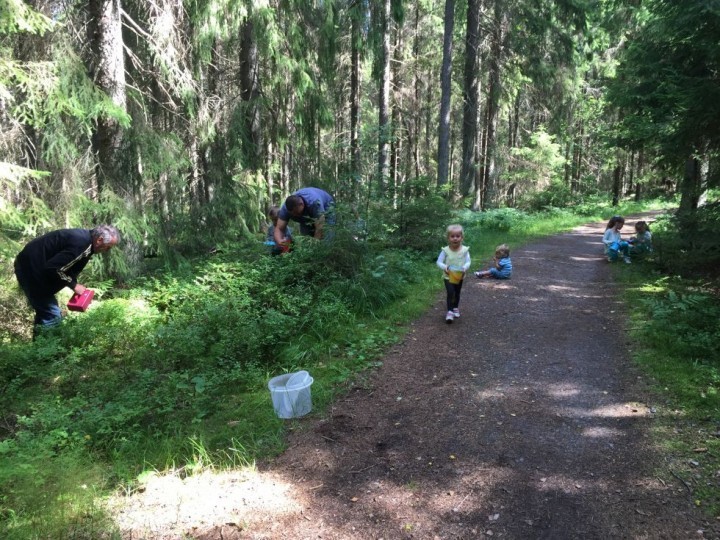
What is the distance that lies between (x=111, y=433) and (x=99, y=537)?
133 centimetres

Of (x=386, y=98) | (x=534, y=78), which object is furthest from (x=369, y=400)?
(x=534, y=78)

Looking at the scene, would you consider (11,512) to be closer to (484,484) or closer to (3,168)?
(484,484)

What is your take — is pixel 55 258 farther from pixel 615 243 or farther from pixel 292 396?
pixel 615 243

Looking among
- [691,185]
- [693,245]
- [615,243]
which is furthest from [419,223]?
[691,185]

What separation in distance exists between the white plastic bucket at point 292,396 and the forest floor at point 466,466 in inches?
6.5

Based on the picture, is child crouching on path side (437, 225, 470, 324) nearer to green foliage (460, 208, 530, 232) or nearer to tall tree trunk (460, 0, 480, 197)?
green foliage (460, 208, 530, 232)

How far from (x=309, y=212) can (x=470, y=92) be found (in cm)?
1240

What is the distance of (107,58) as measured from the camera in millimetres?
7172

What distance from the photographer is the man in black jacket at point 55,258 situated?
17.5 feet

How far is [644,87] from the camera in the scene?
10.5 meters

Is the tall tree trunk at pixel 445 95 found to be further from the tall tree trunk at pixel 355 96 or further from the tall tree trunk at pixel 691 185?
the tall tree trunk at pixel 691 185

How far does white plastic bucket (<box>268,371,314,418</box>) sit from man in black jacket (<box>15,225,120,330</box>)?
10.1 ft

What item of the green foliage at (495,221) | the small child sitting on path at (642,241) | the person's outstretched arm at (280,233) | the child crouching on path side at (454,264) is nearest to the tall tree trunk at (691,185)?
the small child sitting on path at (642,241)

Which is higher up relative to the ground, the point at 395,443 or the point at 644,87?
the point at 644,87
